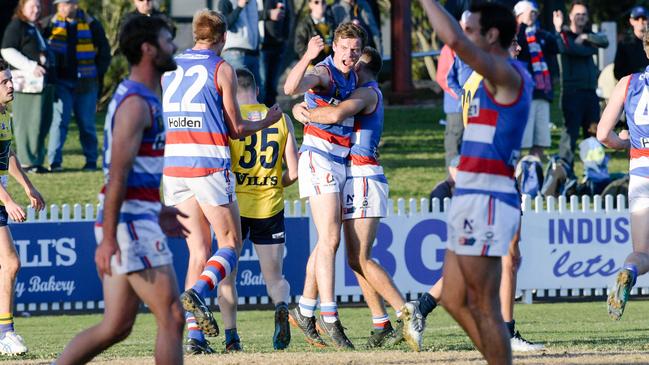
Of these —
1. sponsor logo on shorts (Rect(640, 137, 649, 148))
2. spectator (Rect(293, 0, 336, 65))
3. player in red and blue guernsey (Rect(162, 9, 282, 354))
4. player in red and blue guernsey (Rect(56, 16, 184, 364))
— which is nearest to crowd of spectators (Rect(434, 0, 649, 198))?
spectator (Rect(293, 0, 336, 65))

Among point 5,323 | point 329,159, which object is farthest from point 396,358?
point 5,323

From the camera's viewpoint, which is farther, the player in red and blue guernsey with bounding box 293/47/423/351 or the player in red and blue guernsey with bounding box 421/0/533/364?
the player in red and blue guernsey with bounding box 293/47/423/351

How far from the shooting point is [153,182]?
6.73m

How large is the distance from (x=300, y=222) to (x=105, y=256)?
860 centimetres

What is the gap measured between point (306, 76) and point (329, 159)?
661 mm

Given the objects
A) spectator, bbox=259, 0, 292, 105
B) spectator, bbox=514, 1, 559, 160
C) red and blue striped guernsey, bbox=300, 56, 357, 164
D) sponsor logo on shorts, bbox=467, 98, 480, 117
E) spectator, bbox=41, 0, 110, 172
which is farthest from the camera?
spectator, bbox=41, 0, 110, 172

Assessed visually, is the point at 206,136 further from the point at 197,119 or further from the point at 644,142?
the point at 644,142

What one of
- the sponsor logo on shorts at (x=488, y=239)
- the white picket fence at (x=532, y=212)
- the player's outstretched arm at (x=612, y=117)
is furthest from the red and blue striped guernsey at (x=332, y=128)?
the white picket fence at (x=532, y=212)

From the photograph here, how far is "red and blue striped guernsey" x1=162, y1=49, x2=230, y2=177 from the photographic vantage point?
9078 mm

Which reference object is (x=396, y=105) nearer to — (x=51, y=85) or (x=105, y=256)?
(x=51, y=85)

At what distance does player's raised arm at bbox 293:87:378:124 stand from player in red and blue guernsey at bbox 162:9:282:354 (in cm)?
90

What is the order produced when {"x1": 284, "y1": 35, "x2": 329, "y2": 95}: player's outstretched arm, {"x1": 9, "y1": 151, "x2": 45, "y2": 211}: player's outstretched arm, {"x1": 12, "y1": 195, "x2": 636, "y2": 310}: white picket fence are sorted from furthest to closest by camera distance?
{"x1": 12, "y1": 195, "x2": 636, "y2": 310}: white picket fence < {"x1": 9, "y1": 151, "x2": 45, "y2": 211}: player's outstretched arm < {"x1": 284, "y1": 35, "x2": 329, "y2": 95}: player's outstretched arm

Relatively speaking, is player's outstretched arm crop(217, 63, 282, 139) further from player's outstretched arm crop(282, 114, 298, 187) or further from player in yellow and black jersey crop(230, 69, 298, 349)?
player's outstretched arm crop(282, 114, 298, 187)

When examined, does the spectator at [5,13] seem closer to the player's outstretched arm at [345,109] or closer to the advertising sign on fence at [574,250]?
the advertising sign on fence at [574,250]
